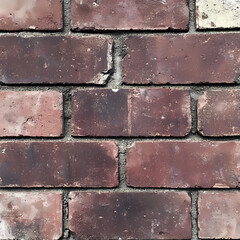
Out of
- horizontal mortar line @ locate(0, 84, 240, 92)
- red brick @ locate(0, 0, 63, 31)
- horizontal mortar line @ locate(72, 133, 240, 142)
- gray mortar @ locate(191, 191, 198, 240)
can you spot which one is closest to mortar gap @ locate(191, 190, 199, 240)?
gray mortar @ locate(191, 191, 198, 240)

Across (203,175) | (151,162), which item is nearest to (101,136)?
(151,162)

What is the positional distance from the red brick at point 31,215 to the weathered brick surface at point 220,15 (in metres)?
0.45

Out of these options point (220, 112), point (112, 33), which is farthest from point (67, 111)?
point (220, 112)

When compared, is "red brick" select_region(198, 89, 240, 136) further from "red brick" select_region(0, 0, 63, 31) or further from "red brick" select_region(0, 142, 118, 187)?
"red brick" select_region(0, 0, 63, 31)

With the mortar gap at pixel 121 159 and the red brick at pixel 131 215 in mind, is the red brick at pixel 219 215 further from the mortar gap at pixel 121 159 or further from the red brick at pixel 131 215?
the mortar gap at pixel 121 159

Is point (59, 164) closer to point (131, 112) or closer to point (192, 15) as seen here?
point (131, 112)

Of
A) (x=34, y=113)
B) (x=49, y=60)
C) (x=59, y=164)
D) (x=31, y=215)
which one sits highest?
(x=49, y=60)

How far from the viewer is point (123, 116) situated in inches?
27.3

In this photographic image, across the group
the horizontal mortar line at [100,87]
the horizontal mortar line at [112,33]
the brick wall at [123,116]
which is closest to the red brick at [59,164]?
the brick wall at [123,116]

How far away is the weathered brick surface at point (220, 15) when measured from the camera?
2.25 feet

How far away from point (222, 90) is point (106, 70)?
0.23 metres

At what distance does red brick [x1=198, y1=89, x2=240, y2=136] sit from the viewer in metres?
0.68

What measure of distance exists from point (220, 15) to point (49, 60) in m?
0.35

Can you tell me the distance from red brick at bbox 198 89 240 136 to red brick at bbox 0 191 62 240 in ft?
1.07
